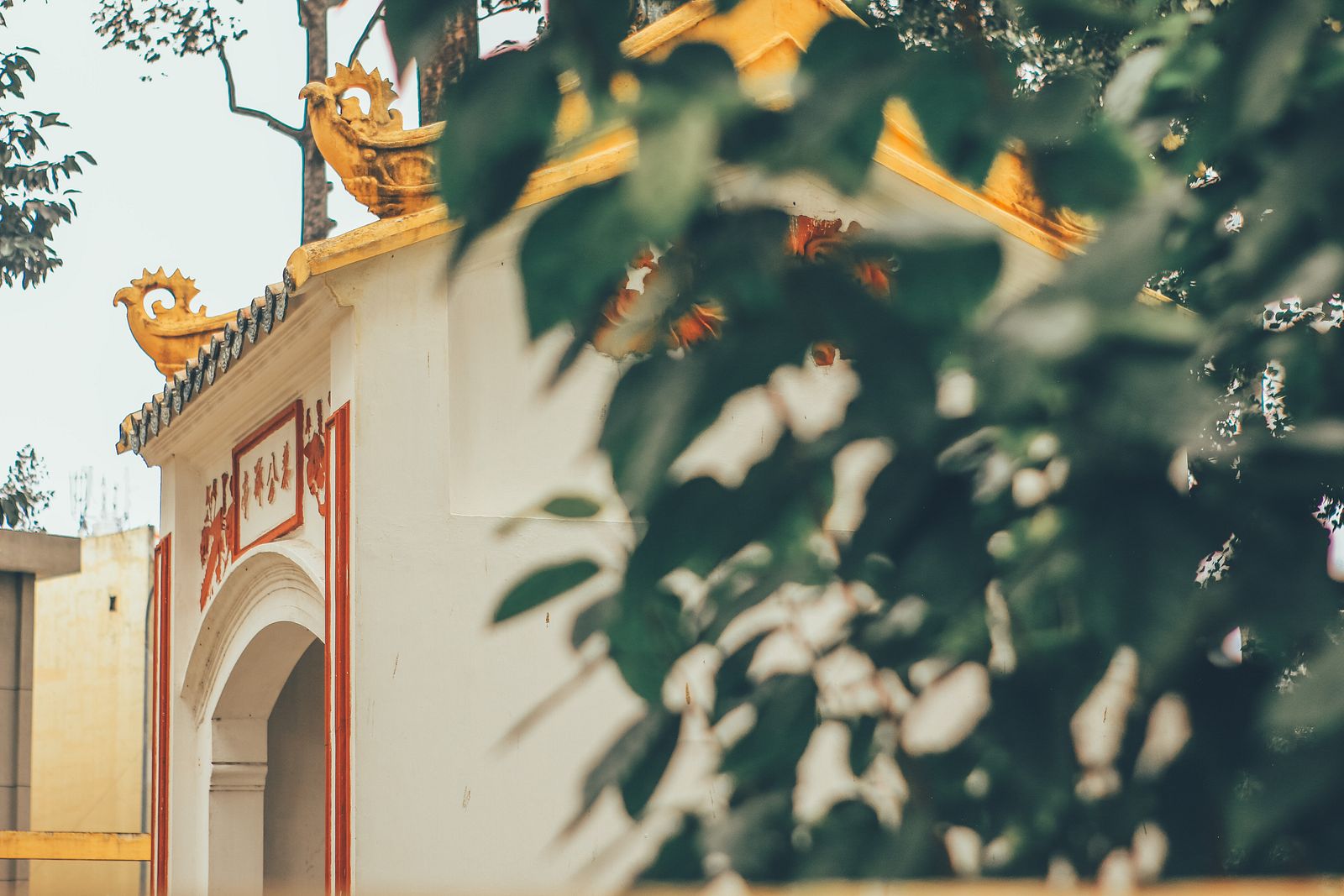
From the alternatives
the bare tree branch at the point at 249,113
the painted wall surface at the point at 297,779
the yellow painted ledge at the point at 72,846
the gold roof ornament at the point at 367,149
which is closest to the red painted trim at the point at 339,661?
the gold roof ornament at the point at 367,149

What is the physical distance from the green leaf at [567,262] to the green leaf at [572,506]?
31cm

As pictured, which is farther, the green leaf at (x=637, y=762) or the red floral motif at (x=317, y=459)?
the red floral motif at (x=317, y=459)

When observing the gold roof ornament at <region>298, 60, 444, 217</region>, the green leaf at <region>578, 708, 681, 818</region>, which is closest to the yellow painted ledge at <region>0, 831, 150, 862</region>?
the gold roof ornament at <region>298, 60, 444, 217</region>

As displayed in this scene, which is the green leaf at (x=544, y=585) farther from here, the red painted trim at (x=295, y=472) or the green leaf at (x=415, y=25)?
the red painted trim at (x=295, y=472)

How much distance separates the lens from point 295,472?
6.09 m

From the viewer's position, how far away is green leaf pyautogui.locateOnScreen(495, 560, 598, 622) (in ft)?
3.77

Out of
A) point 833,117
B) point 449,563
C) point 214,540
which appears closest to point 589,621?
point 833,117

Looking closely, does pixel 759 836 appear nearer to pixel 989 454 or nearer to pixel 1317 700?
pixel 989 454

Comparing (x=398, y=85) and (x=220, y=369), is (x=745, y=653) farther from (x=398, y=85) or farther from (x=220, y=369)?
(x=220, y=369)

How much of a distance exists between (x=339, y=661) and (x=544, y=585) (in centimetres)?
425

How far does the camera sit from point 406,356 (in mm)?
5492

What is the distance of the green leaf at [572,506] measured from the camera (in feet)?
4.25

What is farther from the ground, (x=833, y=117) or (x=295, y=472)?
(x=295, y=472)

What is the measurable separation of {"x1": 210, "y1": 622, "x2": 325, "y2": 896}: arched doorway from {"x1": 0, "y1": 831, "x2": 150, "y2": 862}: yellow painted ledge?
1.90 meters
